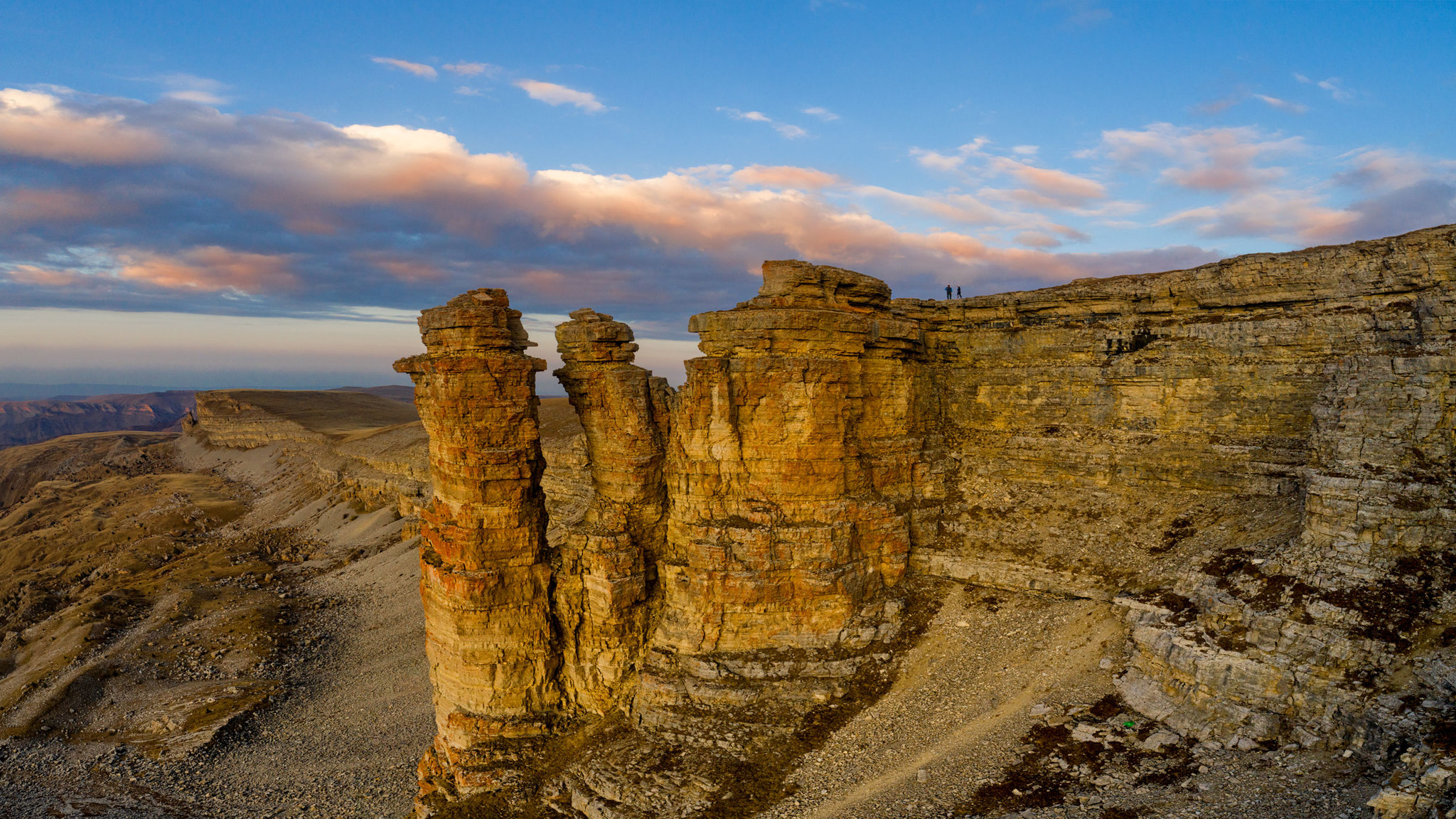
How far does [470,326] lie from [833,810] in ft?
60.8

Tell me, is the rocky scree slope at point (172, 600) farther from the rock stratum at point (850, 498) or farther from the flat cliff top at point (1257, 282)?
the flat cliff top at point (1257, 282)

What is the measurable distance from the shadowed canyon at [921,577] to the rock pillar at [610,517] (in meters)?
0.14

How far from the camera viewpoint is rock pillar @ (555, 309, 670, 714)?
25.4 metres

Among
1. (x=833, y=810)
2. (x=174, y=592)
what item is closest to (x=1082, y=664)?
(x=833, y=810)

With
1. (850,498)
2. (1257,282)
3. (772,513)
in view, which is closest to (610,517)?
(772,513)

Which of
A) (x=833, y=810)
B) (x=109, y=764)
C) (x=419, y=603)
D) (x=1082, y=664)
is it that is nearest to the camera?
(x=833, y=810)

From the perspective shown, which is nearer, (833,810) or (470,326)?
(833,810)

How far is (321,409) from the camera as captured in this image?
132375 mm

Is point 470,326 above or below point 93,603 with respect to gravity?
above

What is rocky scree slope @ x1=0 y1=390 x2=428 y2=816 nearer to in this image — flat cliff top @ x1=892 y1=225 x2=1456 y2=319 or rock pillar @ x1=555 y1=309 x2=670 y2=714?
rock pillar @ x1=555 y1=309 x2=670 y2=714

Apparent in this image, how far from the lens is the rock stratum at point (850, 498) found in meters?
19.9

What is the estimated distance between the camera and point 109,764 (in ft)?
105

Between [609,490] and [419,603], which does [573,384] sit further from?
[419,603]

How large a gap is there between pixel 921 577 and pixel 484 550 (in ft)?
54.0
